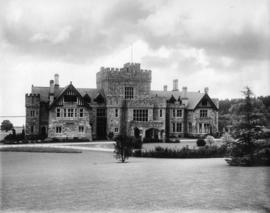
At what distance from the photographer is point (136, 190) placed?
53.8ft

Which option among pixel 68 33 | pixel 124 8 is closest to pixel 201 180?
pixel 124 8

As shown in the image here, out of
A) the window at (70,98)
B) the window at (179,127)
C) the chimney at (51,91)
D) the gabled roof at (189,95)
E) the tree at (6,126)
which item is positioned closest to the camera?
the window at (70,98)

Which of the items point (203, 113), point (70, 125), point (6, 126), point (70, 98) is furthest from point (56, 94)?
point (6, 126)

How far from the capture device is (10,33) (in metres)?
20.7

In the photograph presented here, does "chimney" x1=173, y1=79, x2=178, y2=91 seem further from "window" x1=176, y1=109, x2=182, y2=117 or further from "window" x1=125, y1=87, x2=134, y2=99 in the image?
"window" x1=125, y1=87, x2=134, y2=99

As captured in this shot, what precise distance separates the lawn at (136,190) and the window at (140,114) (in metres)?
36.9

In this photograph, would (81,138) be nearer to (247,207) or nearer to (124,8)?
(124,8)

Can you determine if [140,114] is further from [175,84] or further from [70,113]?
[175,84]

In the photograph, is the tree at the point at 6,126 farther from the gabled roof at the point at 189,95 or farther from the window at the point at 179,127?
the window at the point at 179,127

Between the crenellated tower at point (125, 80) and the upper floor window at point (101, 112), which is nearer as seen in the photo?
the crenellated tower at point (125, 80)

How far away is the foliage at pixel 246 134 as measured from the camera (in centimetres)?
2523

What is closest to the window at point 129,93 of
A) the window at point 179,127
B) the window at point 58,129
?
the window at point 179,127

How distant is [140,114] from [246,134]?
118 ft

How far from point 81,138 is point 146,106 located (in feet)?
37.9
